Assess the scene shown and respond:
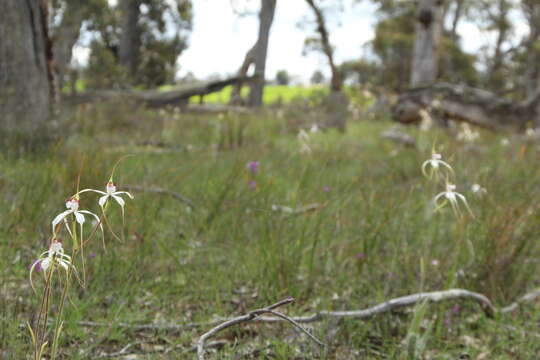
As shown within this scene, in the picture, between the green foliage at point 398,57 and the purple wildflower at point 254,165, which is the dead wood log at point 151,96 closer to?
the purple wildflower at point 254,165

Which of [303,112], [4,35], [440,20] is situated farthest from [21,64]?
[440,20]

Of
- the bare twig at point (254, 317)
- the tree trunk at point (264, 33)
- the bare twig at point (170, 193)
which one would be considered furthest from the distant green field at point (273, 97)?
the bare twig at point (254, 317)

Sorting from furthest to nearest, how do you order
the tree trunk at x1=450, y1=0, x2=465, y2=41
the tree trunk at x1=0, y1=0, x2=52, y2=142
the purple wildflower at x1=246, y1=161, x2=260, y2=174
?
the tree trunk at x1=450, y1=0, x2=465, y2=41 → the tree trunk at x1=0, y1=0, x2=52, y2=142 → the purple wildflower at x1=246, y1=161, x2=260, y2=174

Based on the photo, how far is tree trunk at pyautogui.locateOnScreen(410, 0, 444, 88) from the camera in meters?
12.0

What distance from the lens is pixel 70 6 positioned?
911cm

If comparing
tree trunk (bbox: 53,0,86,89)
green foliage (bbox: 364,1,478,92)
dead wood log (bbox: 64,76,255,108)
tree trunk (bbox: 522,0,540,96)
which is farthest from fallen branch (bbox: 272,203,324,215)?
Result: green foliage (bbox: 364,1,478,92)

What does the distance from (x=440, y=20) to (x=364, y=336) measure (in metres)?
→ 11.8

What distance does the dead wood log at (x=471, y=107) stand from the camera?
9.21 m

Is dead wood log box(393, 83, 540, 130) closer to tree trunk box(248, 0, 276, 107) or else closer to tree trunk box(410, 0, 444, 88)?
tree trunk box(410, 0, 444, 88)

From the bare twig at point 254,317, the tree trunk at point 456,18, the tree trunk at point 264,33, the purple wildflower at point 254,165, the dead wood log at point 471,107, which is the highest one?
the tree trunk at point 456,18

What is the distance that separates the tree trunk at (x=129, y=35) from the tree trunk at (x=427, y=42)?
366 inches

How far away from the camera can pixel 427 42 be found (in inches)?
485

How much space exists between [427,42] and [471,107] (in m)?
3.19

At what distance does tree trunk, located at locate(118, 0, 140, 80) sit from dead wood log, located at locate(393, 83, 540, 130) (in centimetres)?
986
